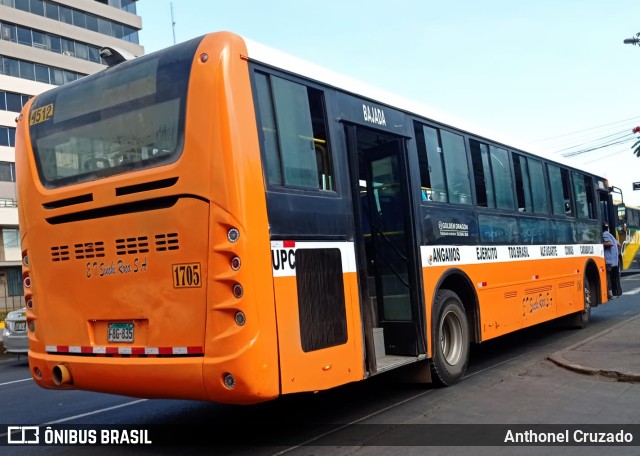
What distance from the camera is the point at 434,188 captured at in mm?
8047

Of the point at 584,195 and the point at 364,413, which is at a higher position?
the point at 584,195

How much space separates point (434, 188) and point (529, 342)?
499cm

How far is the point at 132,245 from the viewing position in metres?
5.44

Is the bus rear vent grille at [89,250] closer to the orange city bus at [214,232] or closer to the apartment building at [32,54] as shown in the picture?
the orange city bus at [214,232]

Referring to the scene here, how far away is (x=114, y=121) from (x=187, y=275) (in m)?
1.60

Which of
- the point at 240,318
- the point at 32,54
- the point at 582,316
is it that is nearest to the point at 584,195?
the point at 582,316

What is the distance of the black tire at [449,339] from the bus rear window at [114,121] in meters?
3.84

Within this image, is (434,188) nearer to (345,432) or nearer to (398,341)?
(398,341)

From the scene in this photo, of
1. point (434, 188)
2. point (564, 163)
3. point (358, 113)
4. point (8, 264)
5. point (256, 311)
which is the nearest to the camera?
point (256, 311)

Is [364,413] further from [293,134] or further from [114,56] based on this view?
[114,56]

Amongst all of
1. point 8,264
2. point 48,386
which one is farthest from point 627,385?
point 8,264

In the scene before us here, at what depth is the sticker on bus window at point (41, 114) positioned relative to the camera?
623 cm

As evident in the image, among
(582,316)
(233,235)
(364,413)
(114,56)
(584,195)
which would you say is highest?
(114,56)

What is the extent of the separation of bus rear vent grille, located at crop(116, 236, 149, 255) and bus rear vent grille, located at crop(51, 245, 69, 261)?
0.66m
